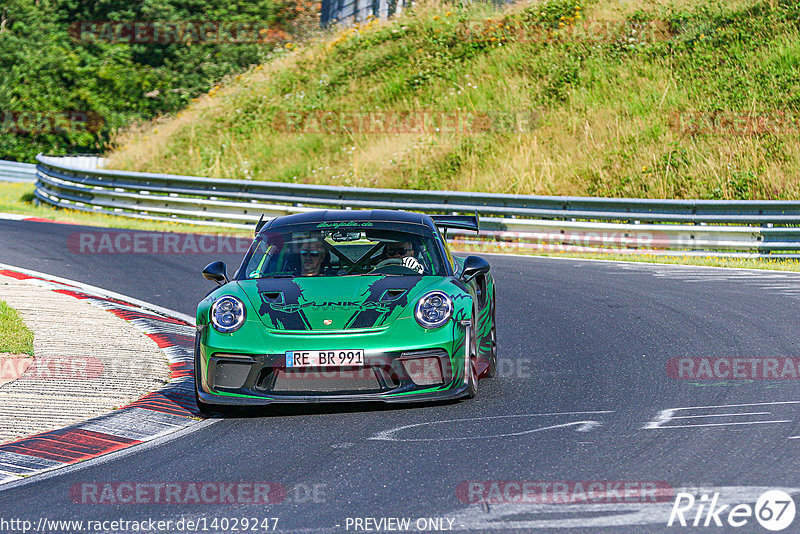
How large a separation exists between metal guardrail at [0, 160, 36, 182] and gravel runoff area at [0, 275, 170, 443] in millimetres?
25958

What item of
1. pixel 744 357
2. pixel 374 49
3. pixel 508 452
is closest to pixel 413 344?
pixel 508 452

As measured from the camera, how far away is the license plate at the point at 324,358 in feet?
21.8

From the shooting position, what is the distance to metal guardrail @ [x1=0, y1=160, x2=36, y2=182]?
119ft

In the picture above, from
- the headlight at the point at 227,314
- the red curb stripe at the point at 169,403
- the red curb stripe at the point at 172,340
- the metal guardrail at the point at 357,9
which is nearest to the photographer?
the headlight at the point at 227,314

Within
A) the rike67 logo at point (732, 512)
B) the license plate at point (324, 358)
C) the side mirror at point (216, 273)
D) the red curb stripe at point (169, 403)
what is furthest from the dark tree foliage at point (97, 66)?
the rike67 logo at point (732, 512)

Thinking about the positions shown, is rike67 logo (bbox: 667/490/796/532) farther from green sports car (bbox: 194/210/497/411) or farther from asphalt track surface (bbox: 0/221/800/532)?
green sports car (bbox: 194/210/497/411)

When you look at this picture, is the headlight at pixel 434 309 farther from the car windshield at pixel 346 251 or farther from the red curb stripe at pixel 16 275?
the red curb stripe at pixel 16 275

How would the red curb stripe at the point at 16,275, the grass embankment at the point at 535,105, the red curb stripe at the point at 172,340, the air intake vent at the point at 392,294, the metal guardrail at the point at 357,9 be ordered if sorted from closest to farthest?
1. the air intake vent at the point at 392,294
2. the red curb stripe at the point at 172,340
3. the red curb stripe at the point at 16,275
4. the grass embankment at the point at 535,105
5. the metal guardrail at the point at 357,9

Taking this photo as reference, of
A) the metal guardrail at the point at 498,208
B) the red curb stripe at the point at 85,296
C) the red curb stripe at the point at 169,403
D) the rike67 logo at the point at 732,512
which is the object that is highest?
the metal guardrail at the point at 498,208

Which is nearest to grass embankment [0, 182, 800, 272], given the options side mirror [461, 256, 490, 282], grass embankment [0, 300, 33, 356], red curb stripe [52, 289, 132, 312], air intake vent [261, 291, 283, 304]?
red curb stripe [52, 289, 132, 312]

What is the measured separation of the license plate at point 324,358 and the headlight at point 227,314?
519 millimetres

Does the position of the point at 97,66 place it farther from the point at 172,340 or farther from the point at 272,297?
the point at 272,297

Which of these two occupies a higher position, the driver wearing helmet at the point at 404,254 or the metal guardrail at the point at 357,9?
the metal guardrail at the point at 357,9

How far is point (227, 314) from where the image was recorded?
23.2ft
